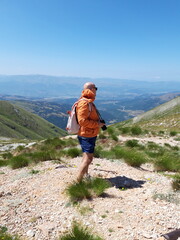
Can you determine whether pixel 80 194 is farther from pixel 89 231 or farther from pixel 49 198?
pixel 89 231

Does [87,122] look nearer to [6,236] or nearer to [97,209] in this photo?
[97,209]

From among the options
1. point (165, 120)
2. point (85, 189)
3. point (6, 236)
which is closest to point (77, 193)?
point (85, 189)

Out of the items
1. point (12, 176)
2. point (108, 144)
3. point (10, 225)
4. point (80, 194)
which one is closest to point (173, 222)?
point (80, 194)

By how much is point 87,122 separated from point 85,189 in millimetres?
2079

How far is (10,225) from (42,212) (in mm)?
876

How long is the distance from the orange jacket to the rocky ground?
2.07m

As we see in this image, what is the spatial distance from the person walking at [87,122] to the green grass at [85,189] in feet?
1.40

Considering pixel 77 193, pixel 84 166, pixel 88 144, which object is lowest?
pixel 77 193

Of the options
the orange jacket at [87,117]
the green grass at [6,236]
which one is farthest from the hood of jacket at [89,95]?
the green grass at [6,236]

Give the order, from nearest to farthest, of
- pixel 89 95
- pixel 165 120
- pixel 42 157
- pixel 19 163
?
pixel 89 95 → pixel 19 163 → pixel 42 157 → pixel 165 120

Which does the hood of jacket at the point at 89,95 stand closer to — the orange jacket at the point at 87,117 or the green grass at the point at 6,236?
the orange jacket at the point at 87,117

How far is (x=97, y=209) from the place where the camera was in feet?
18.5

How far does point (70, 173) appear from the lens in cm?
843

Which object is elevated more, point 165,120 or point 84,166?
point 84,166
